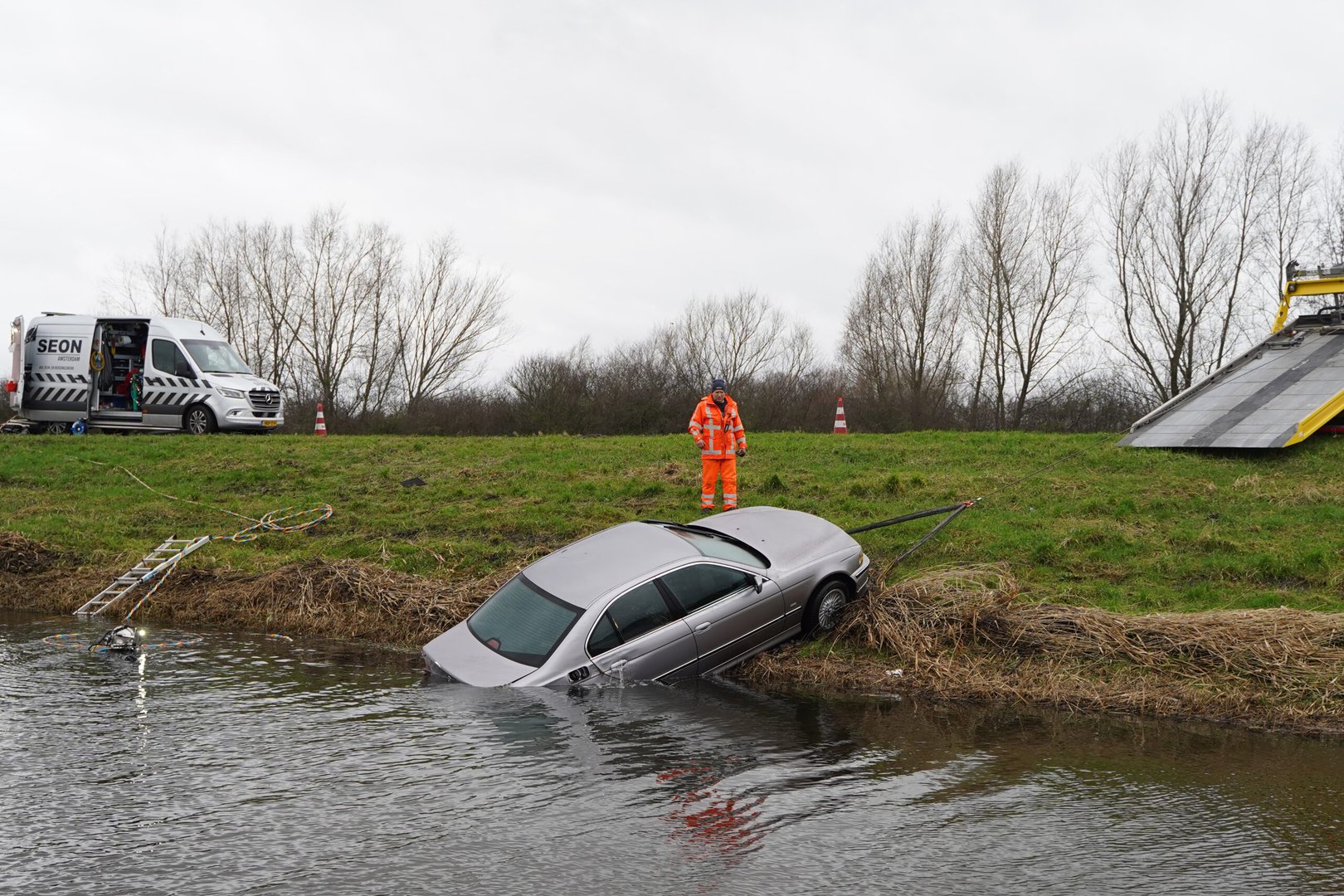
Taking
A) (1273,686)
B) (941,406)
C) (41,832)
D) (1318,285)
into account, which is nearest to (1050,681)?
(1273,686)

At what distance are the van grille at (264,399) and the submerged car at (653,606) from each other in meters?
16.1

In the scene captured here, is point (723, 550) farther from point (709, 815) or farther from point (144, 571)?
point (144, 571)

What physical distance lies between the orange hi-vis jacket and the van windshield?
14.6m

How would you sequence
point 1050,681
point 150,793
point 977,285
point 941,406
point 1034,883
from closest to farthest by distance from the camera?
point 1034,883 < point 150,793 < point 1050,681 < point 941,406 < point 977,285

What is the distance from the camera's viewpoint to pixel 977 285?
4412cm

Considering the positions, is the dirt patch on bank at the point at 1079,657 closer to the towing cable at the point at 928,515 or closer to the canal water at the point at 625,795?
the canal water at the point at 625,795

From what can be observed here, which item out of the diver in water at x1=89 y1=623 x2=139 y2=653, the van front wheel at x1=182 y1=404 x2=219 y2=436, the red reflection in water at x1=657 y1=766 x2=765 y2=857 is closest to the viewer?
the red reflection in water at x1=657 y1=766 x2=765 y2=857

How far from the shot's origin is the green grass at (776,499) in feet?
39.0

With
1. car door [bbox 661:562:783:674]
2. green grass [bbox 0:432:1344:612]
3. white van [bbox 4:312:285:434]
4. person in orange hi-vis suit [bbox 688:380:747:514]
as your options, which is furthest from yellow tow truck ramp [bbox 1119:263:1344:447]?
white van [bbox 4:312:285:434]

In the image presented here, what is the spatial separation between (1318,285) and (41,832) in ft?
74.2

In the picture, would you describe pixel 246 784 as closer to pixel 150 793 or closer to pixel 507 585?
pixel 150 793

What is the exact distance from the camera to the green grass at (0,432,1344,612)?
468 inches

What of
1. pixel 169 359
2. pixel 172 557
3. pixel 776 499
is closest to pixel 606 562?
pixel 776 499

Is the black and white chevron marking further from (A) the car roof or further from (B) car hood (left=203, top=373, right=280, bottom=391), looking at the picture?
(A) the car roof
